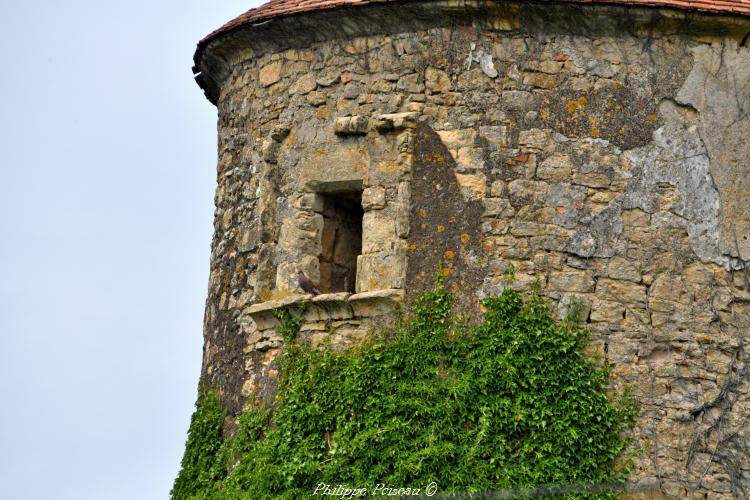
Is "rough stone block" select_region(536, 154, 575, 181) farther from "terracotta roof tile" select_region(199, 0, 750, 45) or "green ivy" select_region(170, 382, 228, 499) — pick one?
"green ivy" select_region(170, 382, 228, 499)

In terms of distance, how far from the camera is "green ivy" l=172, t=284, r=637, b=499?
11469 mm

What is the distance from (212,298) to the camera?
13.5m

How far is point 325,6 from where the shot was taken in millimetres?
12484

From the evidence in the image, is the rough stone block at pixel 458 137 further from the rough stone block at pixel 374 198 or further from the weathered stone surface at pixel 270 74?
the weathered stone surface at pixel 270 74

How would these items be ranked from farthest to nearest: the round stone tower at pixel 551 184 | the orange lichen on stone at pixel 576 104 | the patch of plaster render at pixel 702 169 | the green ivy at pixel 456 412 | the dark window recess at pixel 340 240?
the dark window recess at pixel 340 240
the orange lichen on stone at pixel 576 104
the patch of plaster render at pixel 702 169
the round stone tower at pixel 551 184
the green ivy at pixel 456 412

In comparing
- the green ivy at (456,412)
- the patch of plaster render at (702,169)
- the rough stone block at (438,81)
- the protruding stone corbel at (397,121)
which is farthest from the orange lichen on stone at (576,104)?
the green ivy at (456,412)

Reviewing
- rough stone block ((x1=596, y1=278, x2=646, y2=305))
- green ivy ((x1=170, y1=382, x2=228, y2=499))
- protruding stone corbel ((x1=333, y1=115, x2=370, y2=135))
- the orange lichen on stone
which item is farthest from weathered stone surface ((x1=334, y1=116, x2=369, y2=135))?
green ivy ((x1=170, y1=382, x2=228, y2=499))

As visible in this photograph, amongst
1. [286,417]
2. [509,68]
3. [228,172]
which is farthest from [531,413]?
[228,172]

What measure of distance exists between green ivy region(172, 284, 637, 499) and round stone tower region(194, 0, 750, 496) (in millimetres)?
204

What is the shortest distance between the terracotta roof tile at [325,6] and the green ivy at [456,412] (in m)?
2.31

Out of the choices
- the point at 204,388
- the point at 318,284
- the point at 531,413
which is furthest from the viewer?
the point at 204,388

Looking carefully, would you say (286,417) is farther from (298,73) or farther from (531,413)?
(298,73)

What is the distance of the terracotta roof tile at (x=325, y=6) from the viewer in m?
12.0

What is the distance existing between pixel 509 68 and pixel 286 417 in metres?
3.06
